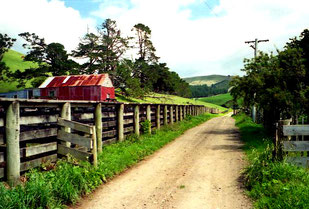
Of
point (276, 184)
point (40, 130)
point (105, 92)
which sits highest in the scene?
point (105, 92)

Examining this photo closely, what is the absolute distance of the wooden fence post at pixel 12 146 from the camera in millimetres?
5074

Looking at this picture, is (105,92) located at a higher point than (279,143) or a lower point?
higher

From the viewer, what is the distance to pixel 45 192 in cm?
439

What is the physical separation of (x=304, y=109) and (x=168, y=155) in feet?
24.6

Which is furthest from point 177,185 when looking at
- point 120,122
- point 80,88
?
point 80,88

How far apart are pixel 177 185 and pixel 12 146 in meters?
3.88

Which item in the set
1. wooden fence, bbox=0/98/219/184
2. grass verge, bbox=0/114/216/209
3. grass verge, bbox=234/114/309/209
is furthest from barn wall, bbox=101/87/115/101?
grass verge, bbox=234/114/309/209

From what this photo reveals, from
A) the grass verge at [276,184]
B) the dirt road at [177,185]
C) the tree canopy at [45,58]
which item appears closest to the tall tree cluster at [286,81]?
the dirt road at [177,185]

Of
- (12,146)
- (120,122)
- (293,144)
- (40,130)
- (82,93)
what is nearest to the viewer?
(12,146)

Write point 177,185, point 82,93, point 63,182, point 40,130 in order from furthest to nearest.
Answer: point 82,93 → point 40,130 → point 177,185 → point 63,182

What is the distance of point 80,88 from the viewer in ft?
122

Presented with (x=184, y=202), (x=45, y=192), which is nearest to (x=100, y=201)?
(x=45, y=192)

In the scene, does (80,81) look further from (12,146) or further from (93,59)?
(12,146)

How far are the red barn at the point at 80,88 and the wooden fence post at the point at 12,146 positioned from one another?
31.1 metres
